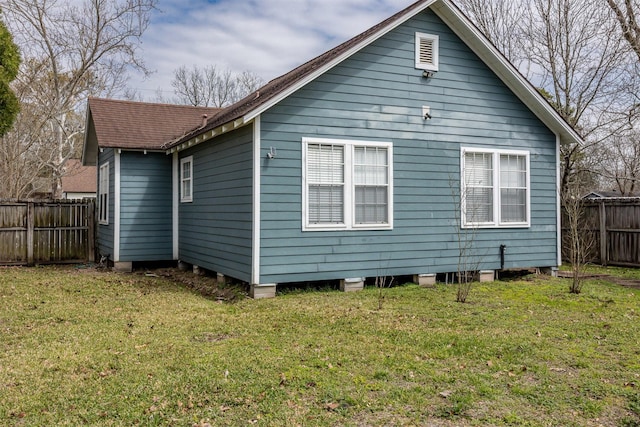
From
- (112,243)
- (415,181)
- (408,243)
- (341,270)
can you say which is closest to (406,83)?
(415,181)

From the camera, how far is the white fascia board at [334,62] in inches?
343

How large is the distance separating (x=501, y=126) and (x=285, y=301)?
6.08 m

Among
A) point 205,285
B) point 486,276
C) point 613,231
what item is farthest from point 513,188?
point 205,285

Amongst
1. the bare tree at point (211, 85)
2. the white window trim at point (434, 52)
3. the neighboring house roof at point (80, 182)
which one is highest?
the bare tree at point (211, 85)

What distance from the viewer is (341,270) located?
31.6ft

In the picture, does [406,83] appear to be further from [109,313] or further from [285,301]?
[109,313]

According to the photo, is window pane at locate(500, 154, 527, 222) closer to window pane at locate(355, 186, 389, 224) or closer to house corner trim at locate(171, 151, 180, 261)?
window pane at locate(355, 186, 389, 224)

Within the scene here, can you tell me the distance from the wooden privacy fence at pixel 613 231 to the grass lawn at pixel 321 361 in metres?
5.31

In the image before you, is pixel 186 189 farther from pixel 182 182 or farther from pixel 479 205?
pixel 479 205

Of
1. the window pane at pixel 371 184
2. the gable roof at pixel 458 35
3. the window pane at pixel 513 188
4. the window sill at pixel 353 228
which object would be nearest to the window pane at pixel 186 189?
the gable roof at pixel 458 35

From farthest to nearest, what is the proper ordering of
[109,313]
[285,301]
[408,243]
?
[408,243] → [285,301] → [109,313]

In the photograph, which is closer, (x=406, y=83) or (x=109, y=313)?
(x=109, y=313)

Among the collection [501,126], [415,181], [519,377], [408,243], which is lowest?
[519,377]

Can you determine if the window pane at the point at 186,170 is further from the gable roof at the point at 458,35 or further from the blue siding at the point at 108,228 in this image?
the blue siding at the point at 108,228
